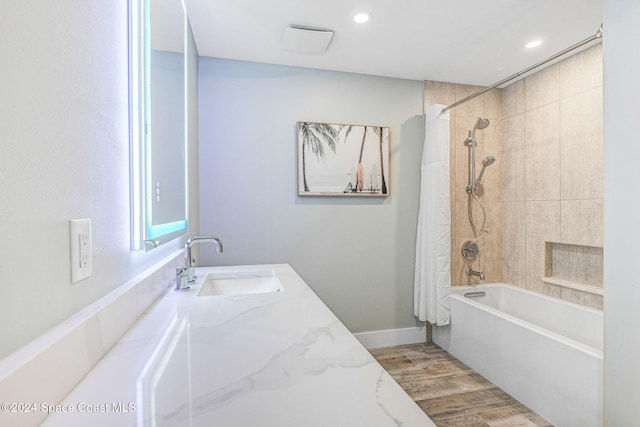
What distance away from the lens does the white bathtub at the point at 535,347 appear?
159 centimetres

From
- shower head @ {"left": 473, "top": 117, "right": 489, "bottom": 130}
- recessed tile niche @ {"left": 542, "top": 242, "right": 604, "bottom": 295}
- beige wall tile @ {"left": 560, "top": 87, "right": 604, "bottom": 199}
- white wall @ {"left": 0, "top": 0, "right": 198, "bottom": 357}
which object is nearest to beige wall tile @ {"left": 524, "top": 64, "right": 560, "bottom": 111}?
beige wall tile @ {"left": 560, "top": 87, "right": 604, "bottom": 199}

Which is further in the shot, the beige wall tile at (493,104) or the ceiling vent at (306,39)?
the beige wall tile at (493,104)

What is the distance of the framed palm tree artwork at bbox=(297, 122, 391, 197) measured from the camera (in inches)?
97.7

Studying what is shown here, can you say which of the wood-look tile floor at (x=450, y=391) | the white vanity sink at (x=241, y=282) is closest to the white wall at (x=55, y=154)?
the white vanity sink at (x=241, y=282)

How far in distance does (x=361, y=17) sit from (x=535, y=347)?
7.40 feet

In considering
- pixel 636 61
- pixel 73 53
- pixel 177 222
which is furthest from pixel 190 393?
pixel 636 61

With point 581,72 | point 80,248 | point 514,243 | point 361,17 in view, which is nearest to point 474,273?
point 514,243

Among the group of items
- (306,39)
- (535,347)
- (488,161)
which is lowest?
(535,347)

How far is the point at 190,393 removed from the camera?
22.2 inches

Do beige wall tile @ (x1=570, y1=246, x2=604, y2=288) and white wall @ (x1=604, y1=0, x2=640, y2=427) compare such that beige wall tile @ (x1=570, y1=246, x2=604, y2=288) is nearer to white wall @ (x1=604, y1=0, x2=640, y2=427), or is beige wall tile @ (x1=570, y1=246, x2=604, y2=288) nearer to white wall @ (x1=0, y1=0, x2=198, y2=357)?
white wall @ (x1=604, y1=0, x2=640, y2=427)

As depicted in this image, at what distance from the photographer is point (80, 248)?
2.12ft

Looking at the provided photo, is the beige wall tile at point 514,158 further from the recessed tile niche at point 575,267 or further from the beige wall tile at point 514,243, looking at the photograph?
the recessed tile niche at point 575,267

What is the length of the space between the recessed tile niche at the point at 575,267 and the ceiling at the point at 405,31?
1518 mm

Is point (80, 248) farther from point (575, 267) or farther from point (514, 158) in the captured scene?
point (514, 158)
